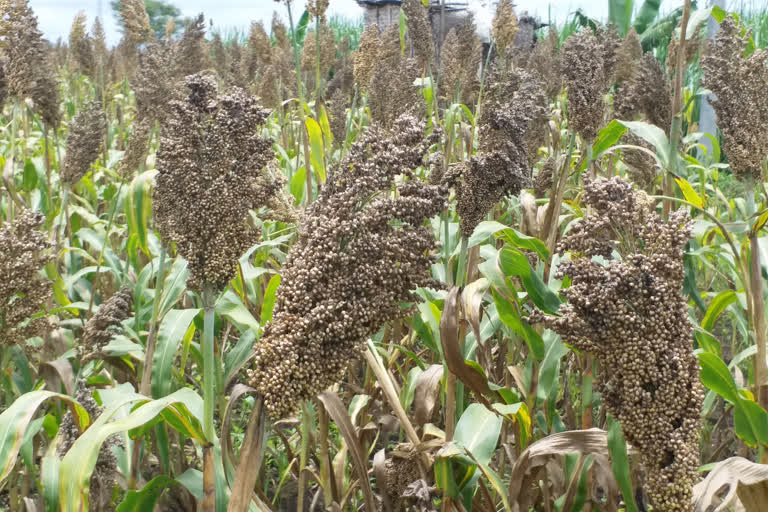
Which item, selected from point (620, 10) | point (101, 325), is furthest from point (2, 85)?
point (620, 10)

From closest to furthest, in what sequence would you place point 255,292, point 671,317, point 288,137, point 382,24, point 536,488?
point 671,317 < point 536,488 < point 255,292 < point 288,137 < point 382,24

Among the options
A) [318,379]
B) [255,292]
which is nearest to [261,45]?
[255,292]

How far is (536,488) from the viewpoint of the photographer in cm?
268

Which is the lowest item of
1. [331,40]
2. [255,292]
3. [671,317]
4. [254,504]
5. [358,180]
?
[254,504]

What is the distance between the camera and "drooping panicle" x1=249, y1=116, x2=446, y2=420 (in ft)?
4.87

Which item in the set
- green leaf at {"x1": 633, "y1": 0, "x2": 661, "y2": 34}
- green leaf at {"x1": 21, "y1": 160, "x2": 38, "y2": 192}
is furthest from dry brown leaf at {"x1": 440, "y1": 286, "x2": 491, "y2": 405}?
green leaf at {"x1": 633, "y1": 0, "x2": 661, "y2": 34}

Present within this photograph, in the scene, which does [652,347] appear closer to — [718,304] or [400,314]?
[400,314]

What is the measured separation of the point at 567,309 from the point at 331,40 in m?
5.10

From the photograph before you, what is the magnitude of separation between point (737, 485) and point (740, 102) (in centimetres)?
140

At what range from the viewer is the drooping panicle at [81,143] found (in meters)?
3.38

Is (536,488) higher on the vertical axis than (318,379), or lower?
lower

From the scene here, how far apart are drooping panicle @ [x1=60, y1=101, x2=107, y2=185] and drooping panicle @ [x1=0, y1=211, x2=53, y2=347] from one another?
125 centimetres

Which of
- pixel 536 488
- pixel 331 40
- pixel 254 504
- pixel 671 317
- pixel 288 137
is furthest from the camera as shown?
pixel 288 137

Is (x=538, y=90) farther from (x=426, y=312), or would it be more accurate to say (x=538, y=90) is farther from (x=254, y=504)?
(x=254, y=504)
